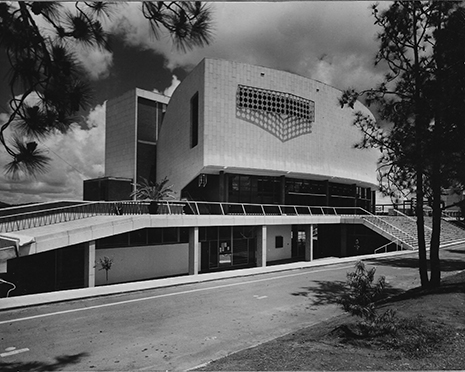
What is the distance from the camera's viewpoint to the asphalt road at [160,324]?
8.12 metres

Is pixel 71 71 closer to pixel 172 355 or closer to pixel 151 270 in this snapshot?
pixel 172 355

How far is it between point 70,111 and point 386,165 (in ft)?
40.7

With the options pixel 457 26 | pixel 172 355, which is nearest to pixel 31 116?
pixel 172 355

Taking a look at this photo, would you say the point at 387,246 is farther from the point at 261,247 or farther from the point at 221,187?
the point at 221,187

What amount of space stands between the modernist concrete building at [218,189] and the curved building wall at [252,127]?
10 centimetres

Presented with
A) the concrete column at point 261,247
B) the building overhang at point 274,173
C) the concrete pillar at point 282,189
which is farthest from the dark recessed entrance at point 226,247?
the concrete pillar at point 282,189

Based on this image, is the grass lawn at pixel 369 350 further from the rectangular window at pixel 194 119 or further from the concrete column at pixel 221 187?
the rectangular window at pixel 194 119

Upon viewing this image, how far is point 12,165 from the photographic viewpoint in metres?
4.18

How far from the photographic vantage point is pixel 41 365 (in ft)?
25.4

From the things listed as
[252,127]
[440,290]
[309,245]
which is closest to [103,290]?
[440,290]

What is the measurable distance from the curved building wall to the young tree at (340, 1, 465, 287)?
16.3m

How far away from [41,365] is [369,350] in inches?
266

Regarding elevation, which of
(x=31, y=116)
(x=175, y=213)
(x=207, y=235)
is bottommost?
(x=207, y=235)

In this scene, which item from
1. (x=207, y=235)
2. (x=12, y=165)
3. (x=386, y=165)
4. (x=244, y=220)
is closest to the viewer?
(x=12, y=165)
